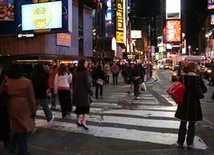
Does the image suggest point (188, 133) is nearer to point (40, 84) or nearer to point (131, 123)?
point (131, 123)

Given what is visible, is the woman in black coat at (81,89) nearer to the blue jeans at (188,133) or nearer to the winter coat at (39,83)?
the winter coat at (39,83)

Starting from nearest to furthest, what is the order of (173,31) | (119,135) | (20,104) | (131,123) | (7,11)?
(20,104) < (119,135) < (131,123) < (7,11) < (173,31)

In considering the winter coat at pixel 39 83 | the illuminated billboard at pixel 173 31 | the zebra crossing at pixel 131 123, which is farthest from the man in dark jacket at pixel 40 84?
the illuminated billboard at pixel 173 31

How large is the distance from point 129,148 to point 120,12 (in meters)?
95.4

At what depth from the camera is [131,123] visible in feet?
37.3

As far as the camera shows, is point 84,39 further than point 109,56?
No

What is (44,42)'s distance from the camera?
45625 mm

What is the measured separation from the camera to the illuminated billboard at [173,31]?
9956 centimetres

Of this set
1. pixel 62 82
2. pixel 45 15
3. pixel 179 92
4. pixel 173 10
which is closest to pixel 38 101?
pixel 62 82

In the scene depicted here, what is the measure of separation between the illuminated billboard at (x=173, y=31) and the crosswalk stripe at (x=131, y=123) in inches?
3397

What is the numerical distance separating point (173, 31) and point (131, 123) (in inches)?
3560

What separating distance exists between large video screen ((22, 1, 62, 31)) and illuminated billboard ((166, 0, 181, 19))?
6722 centimetres

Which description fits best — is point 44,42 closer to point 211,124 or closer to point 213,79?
point 213,79

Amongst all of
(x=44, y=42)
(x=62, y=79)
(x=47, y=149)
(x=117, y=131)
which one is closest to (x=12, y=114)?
(x=47, y=149)
